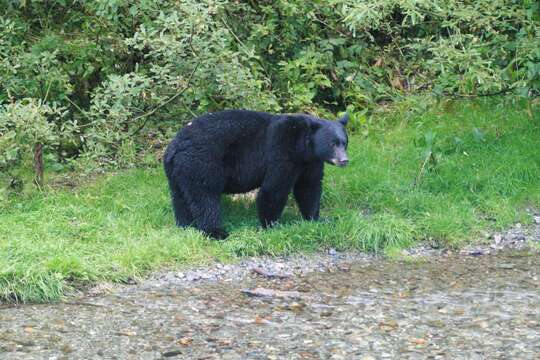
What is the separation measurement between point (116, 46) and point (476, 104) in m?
4.74

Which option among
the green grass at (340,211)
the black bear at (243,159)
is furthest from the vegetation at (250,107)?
the black bear at (243,159)

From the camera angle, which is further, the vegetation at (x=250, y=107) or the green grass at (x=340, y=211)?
the vegetation at (x=250, y=107)

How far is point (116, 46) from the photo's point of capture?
1205 centimetres

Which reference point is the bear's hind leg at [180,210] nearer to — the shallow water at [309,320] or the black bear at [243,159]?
the black bear at [243,159]

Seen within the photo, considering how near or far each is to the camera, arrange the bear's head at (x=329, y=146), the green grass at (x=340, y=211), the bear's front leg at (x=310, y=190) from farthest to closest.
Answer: the bear's front leg at (x=310, y=190), the bear's head at (x=329, y=146), the green grass at (x=340, y=211)

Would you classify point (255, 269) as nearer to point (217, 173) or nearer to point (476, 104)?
point (217, 173)

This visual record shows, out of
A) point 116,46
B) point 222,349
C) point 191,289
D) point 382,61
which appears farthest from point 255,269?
point 382,61

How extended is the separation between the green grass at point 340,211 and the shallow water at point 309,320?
1.45ft

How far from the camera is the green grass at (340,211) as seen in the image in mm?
8344

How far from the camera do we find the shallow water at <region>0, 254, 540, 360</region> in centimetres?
671

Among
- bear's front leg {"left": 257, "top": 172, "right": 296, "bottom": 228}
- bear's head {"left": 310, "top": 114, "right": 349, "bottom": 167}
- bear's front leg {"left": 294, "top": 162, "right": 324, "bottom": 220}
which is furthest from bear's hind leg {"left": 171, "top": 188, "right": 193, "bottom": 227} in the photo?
bear's head {"left": 310, "top": 114, "right": 349, "bottom": 167}

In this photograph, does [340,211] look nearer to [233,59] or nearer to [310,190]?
[310,190]

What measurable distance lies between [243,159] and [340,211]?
4.24 ft

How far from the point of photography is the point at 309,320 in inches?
290
